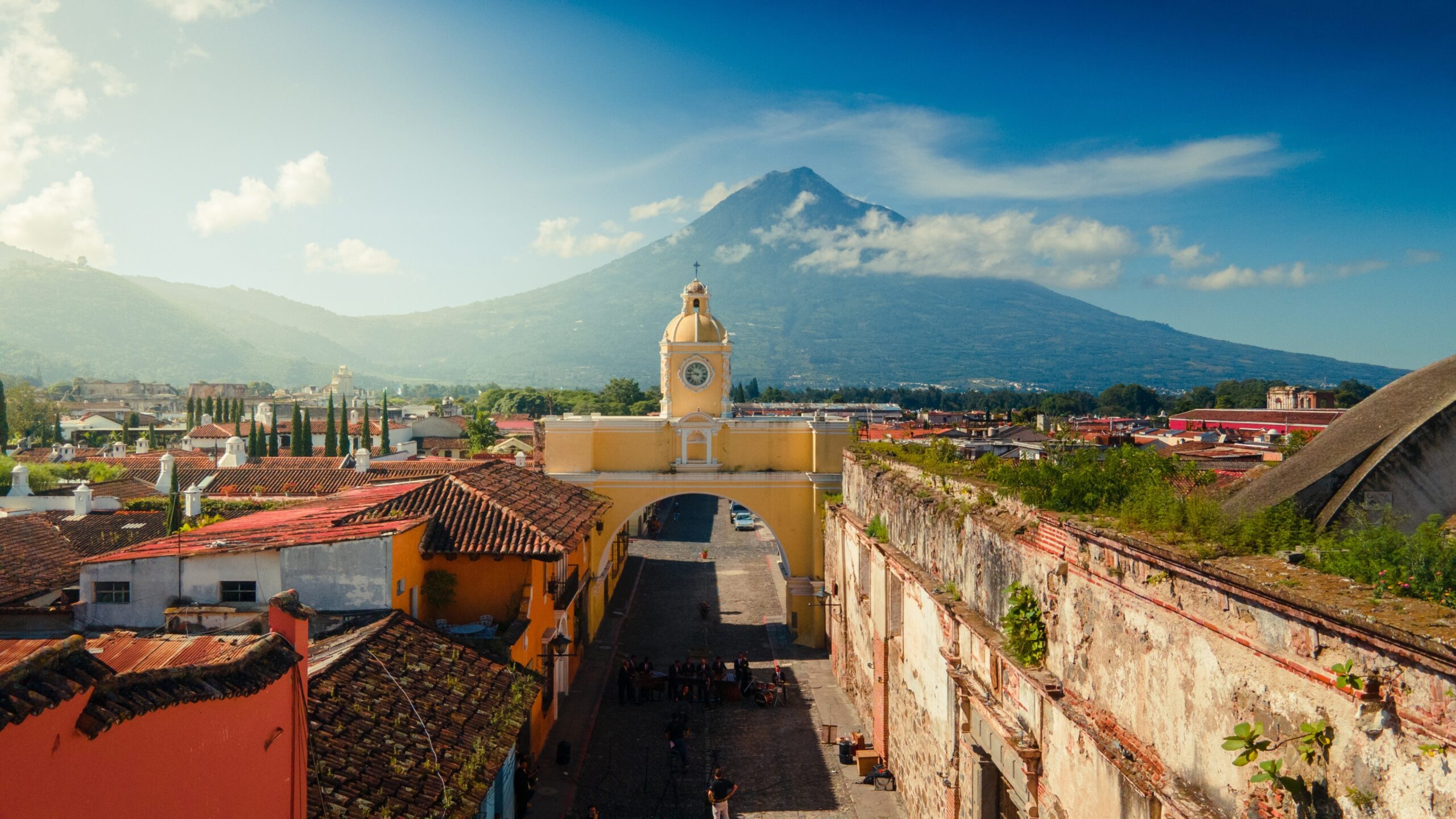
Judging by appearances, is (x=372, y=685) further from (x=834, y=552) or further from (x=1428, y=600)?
(x=834, y=552)

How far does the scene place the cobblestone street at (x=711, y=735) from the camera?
11797mm

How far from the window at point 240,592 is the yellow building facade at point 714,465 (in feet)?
40.1

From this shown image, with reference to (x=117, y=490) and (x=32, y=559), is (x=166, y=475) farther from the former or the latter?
(x=32, y=559)

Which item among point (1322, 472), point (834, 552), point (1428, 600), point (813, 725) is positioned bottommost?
point (813, 725)

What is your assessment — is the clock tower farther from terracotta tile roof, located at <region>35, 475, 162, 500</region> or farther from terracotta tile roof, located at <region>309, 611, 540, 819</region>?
terracotta tile roof, located at <region>35, 475, 162, 500</region>

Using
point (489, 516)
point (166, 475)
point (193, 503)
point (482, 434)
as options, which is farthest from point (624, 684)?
point (482, 434)

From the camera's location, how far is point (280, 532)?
10484 mm

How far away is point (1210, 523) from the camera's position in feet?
15.4

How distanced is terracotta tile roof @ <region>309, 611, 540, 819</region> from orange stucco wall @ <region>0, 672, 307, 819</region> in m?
0.95

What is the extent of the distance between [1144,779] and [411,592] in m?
8.64

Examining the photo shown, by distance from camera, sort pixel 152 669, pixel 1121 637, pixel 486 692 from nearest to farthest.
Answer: pixel 152 669
pixel 1121 637
pixel 486 692

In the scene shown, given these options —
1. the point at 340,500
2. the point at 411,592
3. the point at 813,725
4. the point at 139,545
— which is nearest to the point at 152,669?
the point at 411,592

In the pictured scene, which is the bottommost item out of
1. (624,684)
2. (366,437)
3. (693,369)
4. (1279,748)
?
(624,684)

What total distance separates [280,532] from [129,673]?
23.5 ft
